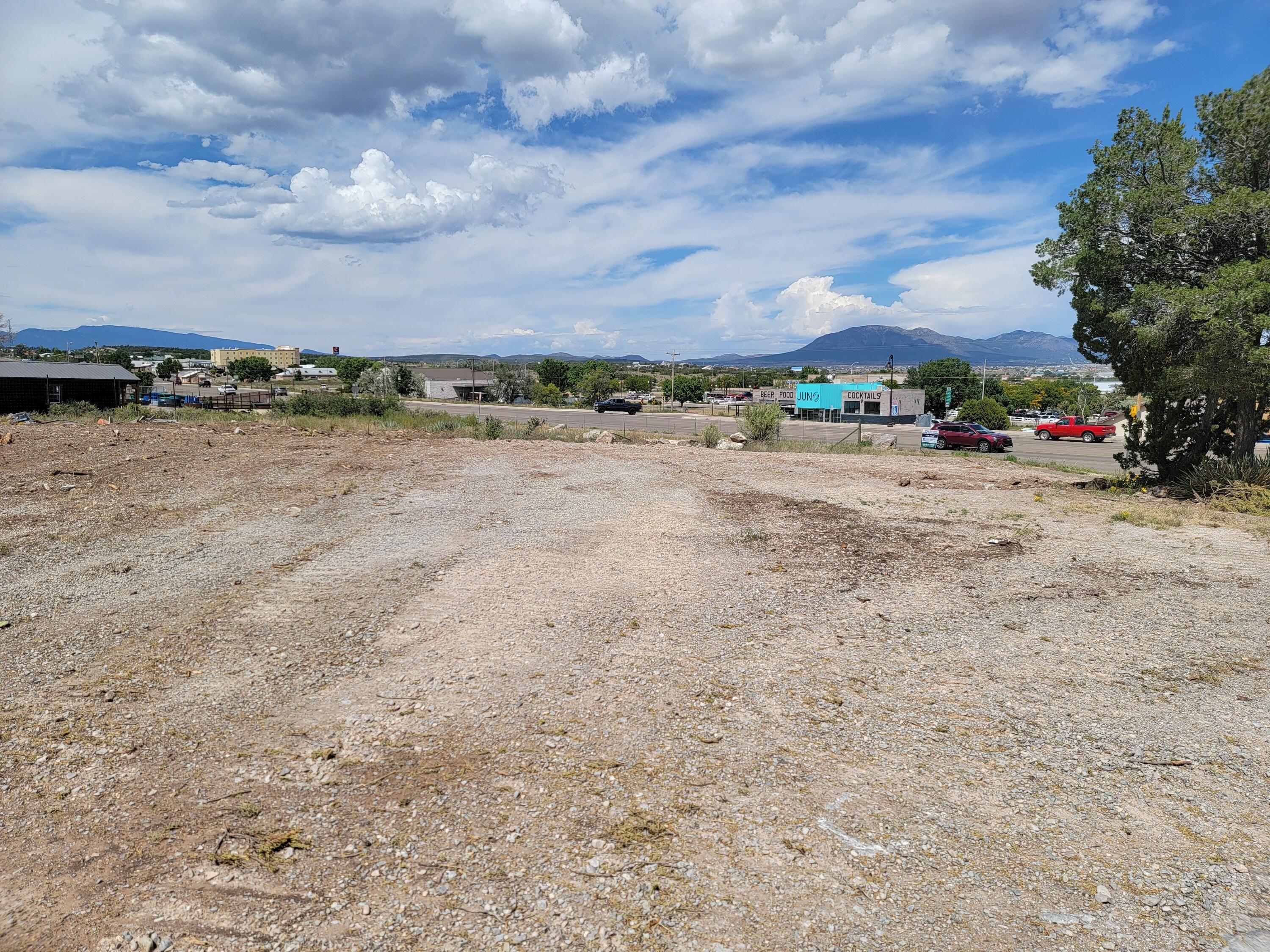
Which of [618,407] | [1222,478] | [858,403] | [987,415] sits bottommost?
[1222,478]

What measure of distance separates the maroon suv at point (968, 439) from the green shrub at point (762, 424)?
10.6 metres

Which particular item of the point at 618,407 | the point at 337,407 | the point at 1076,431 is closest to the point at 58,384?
the point at 337,407

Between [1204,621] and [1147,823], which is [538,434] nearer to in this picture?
[1204,621]

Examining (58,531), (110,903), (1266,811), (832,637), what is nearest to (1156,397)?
(832,637)

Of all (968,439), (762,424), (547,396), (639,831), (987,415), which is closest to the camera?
(639,831)

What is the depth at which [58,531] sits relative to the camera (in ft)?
36.0

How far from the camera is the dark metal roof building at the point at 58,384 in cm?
3641

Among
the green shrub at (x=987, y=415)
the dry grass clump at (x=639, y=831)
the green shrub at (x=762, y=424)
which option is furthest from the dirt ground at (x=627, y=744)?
the green shrub at (x=987, y=415)

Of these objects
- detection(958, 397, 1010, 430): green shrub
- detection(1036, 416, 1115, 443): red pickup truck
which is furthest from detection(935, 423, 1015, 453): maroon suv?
detection(958, 397, 1010, 430): green shrub

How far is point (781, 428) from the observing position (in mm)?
53875

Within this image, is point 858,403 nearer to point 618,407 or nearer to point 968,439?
point 618,407

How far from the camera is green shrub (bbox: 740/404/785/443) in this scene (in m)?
32.2

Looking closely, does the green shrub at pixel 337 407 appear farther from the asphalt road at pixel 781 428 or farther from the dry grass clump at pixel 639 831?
the dry grass clump at pixel 639 831

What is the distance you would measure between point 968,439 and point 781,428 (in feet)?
59.1
